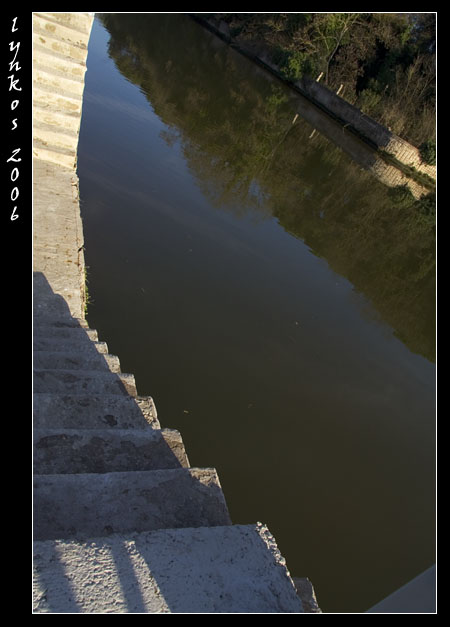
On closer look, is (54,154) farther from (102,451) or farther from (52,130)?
(102,451)

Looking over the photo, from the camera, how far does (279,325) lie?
641 centimetres

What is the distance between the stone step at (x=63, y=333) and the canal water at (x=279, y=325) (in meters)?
1.22

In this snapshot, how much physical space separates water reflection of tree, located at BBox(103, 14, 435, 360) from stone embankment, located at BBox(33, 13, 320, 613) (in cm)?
621

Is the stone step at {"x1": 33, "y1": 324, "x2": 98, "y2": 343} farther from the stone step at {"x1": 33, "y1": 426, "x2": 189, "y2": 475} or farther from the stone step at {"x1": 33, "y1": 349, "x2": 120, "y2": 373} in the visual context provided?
the stone step at {"x1": 33, "y1": 426, "x2": 189, "y2": 475}

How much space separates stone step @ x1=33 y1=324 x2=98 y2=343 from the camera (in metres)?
3.54

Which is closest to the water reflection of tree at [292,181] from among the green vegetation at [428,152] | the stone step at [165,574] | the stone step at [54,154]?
the green vegetation at [428,152]

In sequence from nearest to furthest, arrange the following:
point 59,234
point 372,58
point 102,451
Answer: point 102,451 → point 59,234 → point 372,58

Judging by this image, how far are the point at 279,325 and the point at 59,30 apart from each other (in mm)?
5315

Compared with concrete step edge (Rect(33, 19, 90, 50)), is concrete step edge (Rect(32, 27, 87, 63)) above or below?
below

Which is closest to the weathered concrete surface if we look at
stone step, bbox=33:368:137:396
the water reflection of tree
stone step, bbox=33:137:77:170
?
stone step, bbox=33:137:77:170

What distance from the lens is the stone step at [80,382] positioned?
2.70 meters

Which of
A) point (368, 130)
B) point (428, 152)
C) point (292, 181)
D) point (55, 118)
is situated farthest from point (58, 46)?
point (368, 130)

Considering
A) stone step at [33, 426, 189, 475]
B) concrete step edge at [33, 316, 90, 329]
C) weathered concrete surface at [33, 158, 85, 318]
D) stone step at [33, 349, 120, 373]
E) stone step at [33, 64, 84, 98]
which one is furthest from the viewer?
stone step at [33, 64, 84, 98]

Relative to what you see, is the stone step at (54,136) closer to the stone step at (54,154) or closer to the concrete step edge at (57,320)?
the stone step at (54,154)
